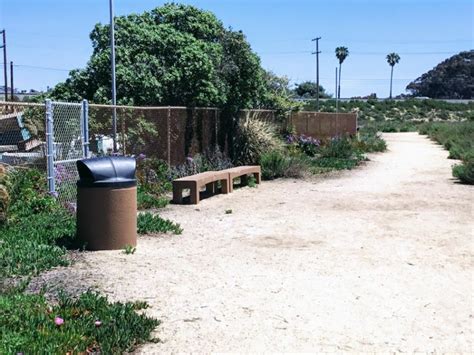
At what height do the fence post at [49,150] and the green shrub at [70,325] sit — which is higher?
the fence post at [49,150]

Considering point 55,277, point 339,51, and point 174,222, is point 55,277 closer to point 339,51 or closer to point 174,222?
point 174,222

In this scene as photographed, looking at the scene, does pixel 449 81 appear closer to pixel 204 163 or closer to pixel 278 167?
pixel 278 167

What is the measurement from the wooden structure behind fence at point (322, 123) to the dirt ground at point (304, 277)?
43.2 feet

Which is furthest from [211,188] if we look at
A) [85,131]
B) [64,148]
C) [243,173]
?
[64,148]

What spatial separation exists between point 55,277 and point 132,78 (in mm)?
10043

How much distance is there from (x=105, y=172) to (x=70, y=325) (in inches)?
122

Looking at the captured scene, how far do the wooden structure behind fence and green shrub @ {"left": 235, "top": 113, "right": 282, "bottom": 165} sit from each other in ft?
15.2

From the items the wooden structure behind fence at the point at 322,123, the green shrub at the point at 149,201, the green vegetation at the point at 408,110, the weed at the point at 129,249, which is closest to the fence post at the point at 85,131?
the green shrub at the point at 149,201

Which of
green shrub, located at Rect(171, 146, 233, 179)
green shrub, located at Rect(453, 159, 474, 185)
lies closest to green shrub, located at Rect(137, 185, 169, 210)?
green shrub, located at Rect(171, 146, 233, 179)

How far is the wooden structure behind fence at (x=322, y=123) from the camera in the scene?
25245mm

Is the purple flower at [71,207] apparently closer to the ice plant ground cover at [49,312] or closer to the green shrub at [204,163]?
the ice plant ground cover at [49,312]

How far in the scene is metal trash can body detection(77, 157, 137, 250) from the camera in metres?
7.62

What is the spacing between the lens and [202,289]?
6.32 meters

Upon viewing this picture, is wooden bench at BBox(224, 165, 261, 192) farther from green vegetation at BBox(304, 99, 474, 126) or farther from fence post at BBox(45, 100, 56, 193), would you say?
green vegetation at BBox(304, 99, 474, 126)
